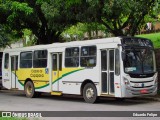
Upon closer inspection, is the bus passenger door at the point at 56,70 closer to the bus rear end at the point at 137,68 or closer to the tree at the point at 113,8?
the tree at the point at 113,8

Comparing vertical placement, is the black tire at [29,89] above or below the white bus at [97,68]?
below

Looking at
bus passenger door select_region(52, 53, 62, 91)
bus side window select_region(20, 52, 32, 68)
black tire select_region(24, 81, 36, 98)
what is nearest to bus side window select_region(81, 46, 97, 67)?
bus passenger door select_region(52, 53, 62, 91)

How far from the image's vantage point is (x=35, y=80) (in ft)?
72.7

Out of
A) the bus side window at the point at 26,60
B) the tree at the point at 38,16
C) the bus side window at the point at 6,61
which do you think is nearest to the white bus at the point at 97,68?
the bus side window at the point at 26,60

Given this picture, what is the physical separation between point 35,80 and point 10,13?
571 centimetres

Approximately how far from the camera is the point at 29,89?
22.7 m

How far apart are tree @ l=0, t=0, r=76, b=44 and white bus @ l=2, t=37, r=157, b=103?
238cm

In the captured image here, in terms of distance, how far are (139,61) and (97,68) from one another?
1944 mm

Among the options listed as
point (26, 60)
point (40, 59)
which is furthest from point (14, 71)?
point (40, 59)

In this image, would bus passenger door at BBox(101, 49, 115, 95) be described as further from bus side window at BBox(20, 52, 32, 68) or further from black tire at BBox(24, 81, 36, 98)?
bus side window at BBox(20, 52, 32, 68)

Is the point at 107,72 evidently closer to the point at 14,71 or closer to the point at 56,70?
the point at 56,70

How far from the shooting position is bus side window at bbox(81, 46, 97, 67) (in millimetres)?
18344

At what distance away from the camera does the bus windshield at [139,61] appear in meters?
17.2

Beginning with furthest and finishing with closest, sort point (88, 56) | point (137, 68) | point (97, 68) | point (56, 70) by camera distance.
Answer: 1. point (56, 70)
2. point (88, 56)
3. point (97, 68)
4. point (137, 68)
